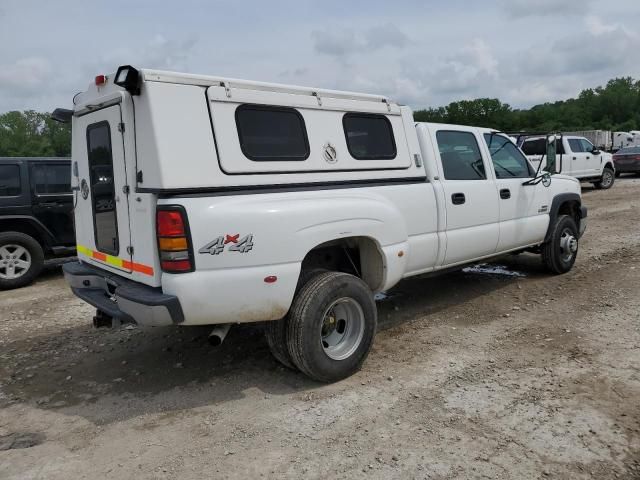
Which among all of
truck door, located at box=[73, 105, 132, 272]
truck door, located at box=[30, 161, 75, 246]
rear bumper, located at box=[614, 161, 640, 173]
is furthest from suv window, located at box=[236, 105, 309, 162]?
rear bumper, located at box=[614, 161, 640, 173]

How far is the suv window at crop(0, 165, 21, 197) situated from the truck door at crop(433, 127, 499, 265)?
19.2 ft

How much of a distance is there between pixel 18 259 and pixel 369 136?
18.2 feet

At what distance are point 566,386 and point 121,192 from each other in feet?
11.3

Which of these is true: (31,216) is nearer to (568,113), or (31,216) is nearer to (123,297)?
(123,297)

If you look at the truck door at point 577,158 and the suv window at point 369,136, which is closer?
the suv window at point 369,136

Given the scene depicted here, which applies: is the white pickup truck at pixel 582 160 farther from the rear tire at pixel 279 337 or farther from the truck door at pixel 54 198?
the rear tire at pixel 279 337

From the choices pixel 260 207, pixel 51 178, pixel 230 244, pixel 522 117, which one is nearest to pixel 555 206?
pixel 260 207

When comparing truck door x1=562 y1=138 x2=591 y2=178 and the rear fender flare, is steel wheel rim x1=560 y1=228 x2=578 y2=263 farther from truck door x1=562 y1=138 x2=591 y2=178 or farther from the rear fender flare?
truck door x1=562 y1=138 x2=591 y2=178

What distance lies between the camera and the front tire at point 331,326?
377cm

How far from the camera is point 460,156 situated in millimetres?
5348

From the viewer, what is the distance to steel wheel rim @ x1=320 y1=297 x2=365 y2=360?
4.08m

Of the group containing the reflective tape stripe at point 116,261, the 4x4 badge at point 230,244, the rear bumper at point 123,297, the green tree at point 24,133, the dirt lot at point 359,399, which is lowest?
the dirt lot at point 359,399

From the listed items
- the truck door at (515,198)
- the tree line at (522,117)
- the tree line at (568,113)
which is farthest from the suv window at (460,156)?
the tree line at (568,113)

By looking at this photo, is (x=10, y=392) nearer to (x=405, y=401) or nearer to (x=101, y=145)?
(x=101, y=145)
